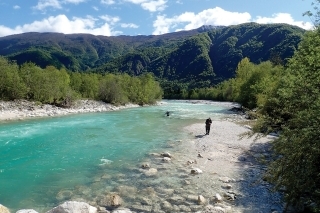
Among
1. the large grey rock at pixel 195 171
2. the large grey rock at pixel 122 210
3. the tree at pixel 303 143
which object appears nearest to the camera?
the tree at pixel 303 143

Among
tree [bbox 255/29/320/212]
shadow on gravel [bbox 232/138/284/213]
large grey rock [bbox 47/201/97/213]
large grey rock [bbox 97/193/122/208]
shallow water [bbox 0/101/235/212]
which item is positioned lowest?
shallow water [bbox 0/101/235/212]

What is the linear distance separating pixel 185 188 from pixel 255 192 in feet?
12.2

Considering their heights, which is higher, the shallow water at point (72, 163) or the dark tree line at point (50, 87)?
the dark tree line at point (50, 87)

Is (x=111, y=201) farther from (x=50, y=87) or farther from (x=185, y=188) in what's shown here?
(x=50, y=87)

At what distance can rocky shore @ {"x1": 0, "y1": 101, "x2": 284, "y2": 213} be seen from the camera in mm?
12852

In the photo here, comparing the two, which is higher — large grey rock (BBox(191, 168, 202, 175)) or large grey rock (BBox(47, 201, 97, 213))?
large grey rock (BBox(47, 201, 97, 213))

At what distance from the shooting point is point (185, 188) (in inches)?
607

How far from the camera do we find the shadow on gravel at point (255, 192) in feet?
42.2

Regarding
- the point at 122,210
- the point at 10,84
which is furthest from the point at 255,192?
the point at 10,84

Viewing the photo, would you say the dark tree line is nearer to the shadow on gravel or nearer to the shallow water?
the shallow water

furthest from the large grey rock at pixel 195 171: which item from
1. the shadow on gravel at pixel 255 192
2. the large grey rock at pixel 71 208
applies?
the large grey rock at pixel 71 208

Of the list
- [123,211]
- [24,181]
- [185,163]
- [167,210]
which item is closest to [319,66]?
[167,210]

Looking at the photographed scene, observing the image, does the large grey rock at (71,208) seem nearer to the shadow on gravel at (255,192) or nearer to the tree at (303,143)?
the shadow on gravel at (255,192)

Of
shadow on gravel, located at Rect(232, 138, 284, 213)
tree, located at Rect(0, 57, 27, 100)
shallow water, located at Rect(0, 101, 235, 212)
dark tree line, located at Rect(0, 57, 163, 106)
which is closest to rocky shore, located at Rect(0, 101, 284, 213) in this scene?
shadow on gravel, located at Rect(232, 138, 284, 213)
